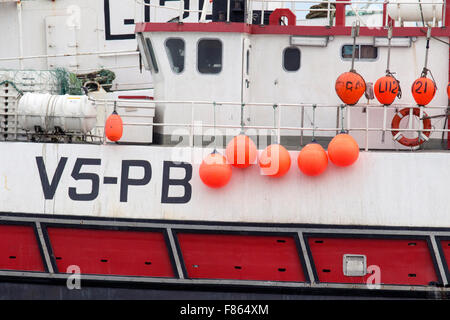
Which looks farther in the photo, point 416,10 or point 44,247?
point 416,10

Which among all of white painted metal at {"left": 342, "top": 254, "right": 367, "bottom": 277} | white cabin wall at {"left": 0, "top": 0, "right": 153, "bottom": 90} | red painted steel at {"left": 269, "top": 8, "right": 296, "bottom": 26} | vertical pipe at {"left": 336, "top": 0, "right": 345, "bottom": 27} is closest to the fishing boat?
white painted metal at {"left": 342, "top": 254, "right": 367, "bottom": 277}

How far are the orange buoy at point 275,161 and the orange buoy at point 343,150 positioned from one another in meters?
0.55

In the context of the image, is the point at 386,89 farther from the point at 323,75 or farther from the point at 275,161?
the point at 275,161

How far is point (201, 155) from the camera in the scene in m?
8.14

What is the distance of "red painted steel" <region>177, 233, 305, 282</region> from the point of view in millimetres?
7934

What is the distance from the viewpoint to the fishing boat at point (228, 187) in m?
7.87

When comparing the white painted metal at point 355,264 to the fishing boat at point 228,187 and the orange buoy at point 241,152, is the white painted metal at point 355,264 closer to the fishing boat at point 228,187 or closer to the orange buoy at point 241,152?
the fishing boat at point 228,187

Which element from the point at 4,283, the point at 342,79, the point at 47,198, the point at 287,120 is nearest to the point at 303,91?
the point at 287,120

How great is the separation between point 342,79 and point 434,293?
2864 millimetres

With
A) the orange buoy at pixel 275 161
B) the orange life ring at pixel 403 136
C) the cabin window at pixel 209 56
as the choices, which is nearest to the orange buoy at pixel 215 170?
the orange buoy at pixel 275 161

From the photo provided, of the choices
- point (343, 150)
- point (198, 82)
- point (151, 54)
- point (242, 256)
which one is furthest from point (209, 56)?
point (242, 256)

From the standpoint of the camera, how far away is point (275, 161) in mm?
7797

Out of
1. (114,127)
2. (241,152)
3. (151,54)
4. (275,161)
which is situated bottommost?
(275,161)

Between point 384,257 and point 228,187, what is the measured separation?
2.10 m
